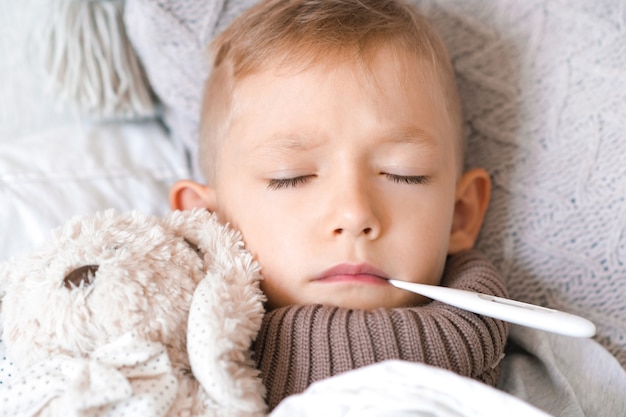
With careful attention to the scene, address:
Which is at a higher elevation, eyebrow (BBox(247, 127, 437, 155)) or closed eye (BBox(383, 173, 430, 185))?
eyebrow (BBox(247, 127, 437, 155))

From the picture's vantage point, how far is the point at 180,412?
2.27 feet

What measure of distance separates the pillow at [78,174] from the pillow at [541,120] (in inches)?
6.3

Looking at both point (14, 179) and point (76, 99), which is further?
point (76, 99)

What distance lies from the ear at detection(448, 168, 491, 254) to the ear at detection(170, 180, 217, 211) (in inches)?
15.4

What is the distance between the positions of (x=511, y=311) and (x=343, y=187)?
0.83ft

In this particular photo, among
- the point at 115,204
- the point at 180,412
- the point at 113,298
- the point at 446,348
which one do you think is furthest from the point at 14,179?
the point at 446,348

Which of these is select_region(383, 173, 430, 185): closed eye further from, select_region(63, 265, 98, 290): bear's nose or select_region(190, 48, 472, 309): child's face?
select_region(63, 265, 98, 290): bear's nose

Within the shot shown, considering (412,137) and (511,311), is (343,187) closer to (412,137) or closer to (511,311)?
(412,137)

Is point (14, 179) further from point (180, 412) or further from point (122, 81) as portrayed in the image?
point (180, 412)

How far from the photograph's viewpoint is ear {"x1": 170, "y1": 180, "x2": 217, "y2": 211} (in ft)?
3.26

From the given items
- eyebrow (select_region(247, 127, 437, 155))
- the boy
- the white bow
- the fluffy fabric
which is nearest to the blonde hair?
the boy

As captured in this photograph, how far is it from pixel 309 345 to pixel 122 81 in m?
0.67

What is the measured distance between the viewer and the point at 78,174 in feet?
3.64

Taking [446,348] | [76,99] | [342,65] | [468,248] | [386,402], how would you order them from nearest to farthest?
[386,402] → [446,348] → [342,65] → [468,248] → [76,99]
